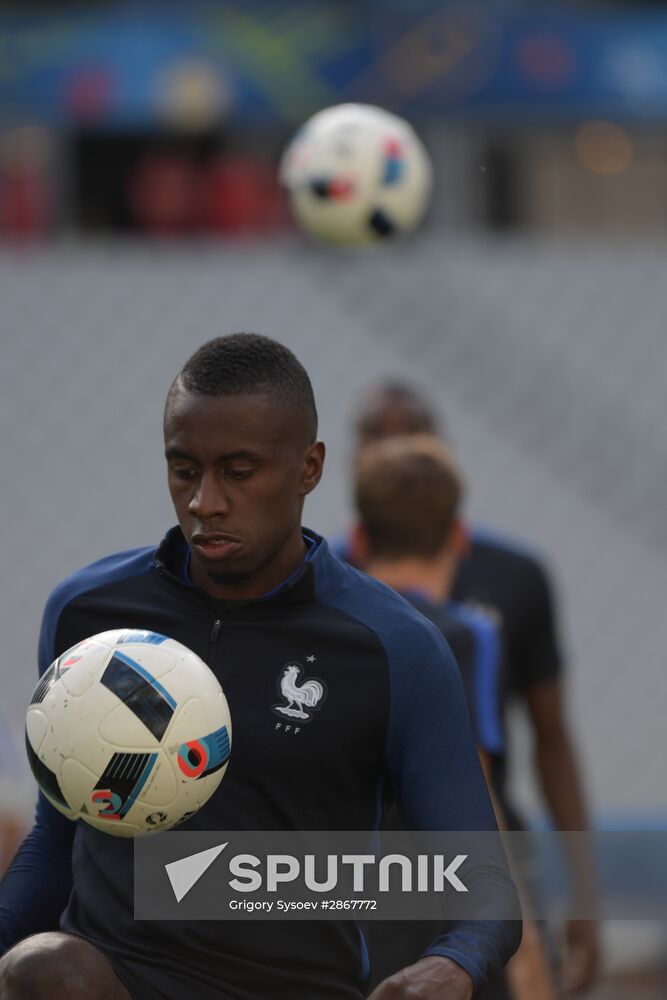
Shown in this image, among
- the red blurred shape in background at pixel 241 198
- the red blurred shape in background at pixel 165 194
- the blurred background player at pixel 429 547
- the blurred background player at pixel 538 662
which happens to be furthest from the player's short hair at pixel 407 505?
the red blurred shape in background at pixel 165 194

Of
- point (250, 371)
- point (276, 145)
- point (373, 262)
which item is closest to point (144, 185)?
point (276, 145)

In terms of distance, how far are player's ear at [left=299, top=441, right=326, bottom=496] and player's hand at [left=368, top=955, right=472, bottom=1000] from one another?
84 cm

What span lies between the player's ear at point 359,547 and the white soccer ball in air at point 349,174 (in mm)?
1108

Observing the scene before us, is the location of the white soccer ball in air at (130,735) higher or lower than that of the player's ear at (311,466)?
lower

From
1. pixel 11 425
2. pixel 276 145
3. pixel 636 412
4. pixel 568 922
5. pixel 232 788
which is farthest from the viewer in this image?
pixel 276 145

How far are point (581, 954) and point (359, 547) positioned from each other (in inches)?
60.2

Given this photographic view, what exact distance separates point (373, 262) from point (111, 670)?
19.7 ft

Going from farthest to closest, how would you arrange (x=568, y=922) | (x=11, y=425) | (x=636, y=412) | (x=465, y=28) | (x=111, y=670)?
(x=465, y=28) < (x=636, y=412) < (x=11, y=425) < (x=568, y=922) < (x=111, y=670)

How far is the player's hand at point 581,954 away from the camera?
17.7ft

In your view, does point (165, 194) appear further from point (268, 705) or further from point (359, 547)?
point (268, 705)

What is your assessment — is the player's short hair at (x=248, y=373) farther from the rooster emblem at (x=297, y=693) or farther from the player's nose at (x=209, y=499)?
the rooster emblem at (x=297, y=693)

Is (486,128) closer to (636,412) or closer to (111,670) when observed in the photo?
(636,412)

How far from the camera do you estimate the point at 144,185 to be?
39.5 ft

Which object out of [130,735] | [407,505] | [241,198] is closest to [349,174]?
[407,505]
